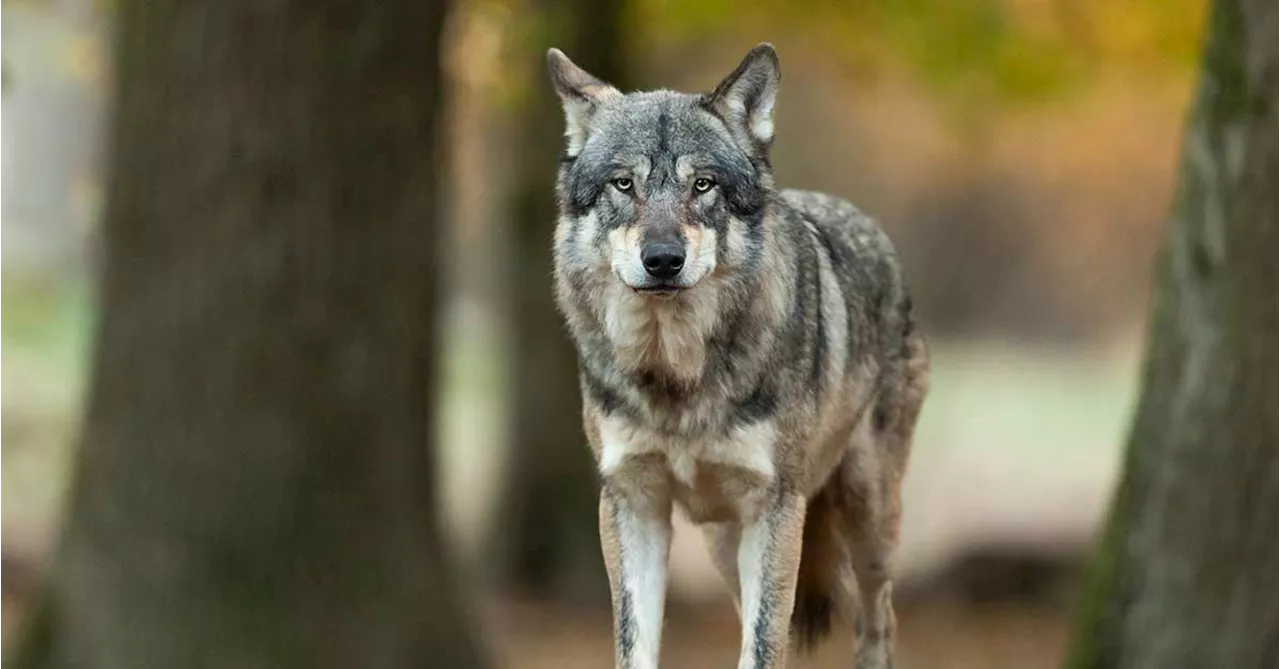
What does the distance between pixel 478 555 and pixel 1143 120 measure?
11751 millimetres

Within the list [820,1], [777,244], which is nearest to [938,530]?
[820,1]

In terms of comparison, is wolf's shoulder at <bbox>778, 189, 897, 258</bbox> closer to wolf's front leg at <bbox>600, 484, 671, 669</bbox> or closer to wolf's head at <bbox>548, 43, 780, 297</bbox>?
wolf's head at <bbox>548, 43, 780, 297</bbox>

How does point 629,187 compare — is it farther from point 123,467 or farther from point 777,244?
point 123,467

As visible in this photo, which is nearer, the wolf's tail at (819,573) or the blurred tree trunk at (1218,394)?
the wolf's tail at (819,573)

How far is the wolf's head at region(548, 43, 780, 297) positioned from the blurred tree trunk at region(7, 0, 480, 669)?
4.44 meters

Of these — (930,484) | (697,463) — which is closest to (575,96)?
(697,463)

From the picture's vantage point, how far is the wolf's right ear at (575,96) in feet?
16.4

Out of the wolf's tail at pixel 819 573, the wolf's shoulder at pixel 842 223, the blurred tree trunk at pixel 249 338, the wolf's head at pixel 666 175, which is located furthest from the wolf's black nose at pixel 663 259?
the blurred tree trunk at pixel 249 338

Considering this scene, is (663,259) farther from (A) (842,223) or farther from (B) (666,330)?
(A) (842,223)

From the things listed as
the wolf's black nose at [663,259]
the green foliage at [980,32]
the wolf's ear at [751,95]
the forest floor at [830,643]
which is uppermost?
the green foliage at [980,32]

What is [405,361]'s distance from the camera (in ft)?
32.4

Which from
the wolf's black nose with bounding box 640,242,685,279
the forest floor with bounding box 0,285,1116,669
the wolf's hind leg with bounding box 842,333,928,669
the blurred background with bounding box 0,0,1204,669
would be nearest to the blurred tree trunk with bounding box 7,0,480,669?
the blurred background with bounding box 0,0,1204,669

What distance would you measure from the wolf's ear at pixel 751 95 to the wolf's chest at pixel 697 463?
859 millimetres

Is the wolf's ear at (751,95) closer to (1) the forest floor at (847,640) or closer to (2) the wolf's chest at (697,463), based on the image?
(2) the wolf's chest at (697,463)
